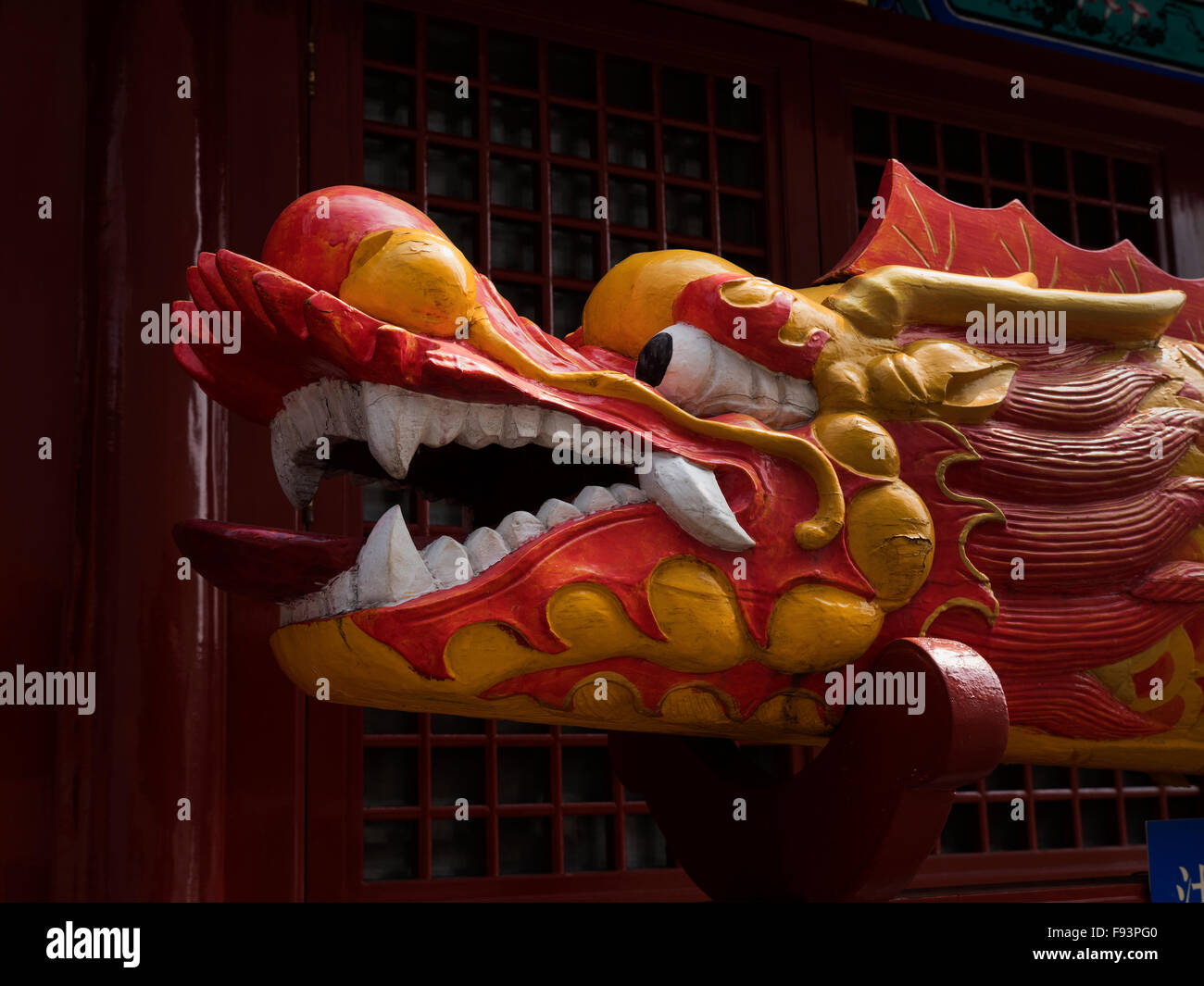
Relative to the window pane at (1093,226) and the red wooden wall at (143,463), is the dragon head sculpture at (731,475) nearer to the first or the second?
the red wooden wall at (143,463)

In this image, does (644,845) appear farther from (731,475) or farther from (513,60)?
(513,60)

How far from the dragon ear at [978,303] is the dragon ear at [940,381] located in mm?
38

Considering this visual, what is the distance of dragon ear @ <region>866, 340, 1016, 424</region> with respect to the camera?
1288mm

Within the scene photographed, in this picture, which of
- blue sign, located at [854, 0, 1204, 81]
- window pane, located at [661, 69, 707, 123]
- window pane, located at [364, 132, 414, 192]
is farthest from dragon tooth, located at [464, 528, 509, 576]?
blue sign, located at [854, 0, 1204, 81]

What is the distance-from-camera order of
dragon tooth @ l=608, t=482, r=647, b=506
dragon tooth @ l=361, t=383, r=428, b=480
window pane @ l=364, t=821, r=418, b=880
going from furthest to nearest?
window pane @ l=364, t=821, r=418, b=880 < dragon tooth @ l=608, t=482, r=647, b=506 < dragon tooth @ l=361, t=383, r=428, b=480

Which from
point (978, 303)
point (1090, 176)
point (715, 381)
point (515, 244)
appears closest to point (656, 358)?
point (715, 381)

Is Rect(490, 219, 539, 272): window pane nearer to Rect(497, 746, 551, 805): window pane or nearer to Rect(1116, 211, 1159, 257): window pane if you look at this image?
Rect(497, 746, 551, 805): window pane

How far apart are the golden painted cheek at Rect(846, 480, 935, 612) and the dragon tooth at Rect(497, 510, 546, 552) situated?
322mm

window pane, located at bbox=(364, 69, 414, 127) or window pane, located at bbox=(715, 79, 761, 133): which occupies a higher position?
window pane, located at bbox=(715, 79, 761, 133)

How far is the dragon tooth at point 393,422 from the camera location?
1090 millimetres

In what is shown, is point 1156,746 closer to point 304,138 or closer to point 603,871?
point 603,871

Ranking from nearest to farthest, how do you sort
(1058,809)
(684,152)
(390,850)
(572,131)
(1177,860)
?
(1177,860) < (390,850) < (572,131) < (684,152) < (1058,809)

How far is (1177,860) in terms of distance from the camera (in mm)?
1684

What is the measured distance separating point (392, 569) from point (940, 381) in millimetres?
625
